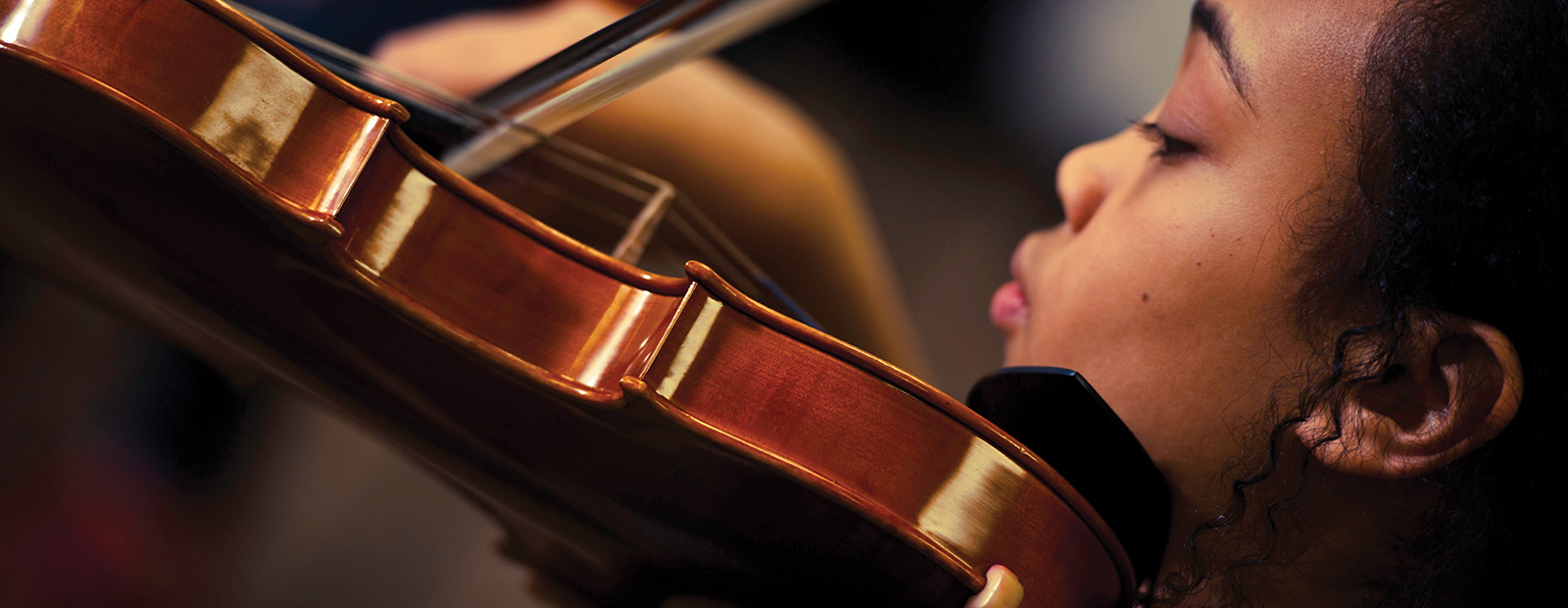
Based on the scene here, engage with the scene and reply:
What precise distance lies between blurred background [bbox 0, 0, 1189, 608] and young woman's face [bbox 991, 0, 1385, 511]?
37 centimetres

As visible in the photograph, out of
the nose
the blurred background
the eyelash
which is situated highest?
the eyelash

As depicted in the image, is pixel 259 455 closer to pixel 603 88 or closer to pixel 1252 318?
pixel 603 88

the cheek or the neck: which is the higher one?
the cheek

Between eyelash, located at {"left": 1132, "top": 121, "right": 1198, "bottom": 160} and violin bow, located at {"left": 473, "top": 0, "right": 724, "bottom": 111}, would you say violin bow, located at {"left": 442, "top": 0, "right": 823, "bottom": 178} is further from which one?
eyelash, located at {"left": 1132, "top": 121, "right": 1198, "bottom": 160}

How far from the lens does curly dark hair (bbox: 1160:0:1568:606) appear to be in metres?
0.38

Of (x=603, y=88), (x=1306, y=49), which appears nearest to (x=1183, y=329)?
(x=1306, y=49)

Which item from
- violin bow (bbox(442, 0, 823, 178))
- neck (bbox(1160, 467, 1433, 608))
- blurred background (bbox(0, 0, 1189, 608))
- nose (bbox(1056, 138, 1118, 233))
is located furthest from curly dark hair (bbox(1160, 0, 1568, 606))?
blurred background (bbox(0, 0, 1189, 608))

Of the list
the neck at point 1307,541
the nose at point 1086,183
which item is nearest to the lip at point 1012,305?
the nose at point 1086,183

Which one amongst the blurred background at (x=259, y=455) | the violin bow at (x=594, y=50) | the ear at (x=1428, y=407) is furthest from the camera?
the blurred background at (x=259, y=455)

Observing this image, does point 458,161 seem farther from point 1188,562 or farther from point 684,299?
point 1188,562

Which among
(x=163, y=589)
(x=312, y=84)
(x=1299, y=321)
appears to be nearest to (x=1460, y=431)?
(x=1299, y=321)

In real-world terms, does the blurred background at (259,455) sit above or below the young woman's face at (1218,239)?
below

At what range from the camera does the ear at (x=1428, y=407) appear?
38cm

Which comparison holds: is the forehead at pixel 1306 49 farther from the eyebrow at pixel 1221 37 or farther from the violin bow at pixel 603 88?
the violin bow at pixel 603 88
